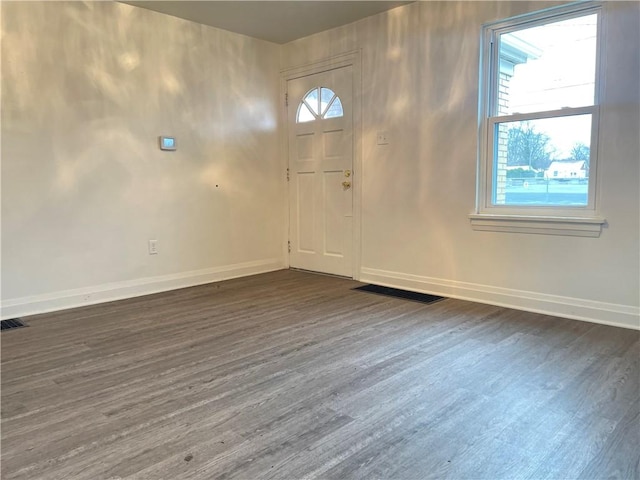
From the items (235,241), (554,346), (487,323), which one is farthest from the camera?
(235,241)

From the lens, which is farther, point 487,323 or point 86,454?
point 487,323

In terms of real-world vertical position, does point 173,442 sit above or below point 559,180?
below

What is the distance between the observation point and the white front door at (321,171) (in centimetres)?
454

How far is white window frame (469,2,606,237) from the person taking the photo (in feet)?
10.0

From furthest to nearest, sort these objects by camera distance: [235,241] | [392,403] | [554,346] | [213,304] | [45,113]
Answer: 1. [235,241]
2. [213,304]
3. [45,113]
4. [554,346]
5. [392,403]

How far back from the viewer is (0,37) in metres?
3.21

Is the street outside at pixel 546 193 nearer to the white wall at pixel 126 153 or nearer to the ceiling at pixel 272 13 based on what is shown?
the ceiling at pixel 272 13

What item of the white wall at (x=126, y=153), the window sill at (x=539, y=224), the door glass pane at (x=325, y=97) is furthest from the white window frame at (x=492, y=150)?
the white wall at (x=126, y=153)

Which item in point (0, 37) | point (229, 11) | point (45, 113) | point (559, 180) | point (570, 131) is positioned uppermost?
point (229, 11)

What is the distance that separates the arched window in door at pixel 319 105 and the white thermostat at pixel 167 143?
139 cm

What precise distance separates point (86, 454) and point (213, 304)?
6.82ft

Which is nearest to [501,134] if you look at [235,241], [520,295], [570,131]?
[570,131]

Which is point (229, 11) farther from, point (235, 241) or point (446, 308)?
point (446, 308)

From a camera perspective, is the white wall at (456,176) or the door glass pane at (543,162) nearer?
the white wall at (456,176)
